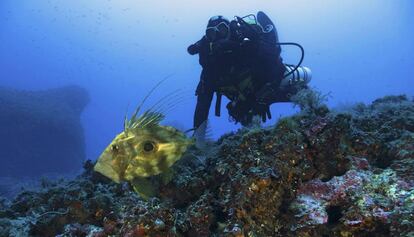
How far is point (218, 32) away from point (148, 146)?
3509 millimetres

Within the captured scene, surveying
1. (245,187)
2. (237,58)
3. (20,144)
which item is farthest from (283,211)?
(20,144)

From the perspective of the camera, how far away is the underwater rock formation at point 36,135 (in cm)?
2786

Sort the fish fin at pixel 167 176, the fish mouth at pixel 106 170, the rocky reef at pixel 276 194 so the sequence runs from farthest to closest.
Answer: the fish fin at pixel 167 176 < the fish mouth at pixel 106 170 < the rocky reef at pixel 276 194

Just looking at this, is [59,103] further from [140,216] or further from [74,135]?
[140,216]

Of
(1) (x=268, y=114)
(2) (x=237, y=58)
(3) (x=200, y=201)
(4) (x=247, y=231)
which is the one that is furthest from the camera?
(1) (x=268, y=114)

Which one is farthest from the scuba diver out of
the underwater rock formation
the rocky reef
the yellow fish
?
the underwater rock formation

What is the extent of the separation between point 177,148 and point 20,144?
30.5 meters

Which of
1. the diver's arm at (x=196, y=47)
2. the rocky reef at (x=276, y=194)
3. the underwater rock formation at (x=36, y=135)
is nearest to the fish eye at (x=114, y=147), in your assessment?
the rocky reef at (x=276, y=194)

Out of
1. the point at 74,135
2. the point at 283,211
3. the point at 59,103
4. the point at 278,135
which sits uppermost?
the point at 59,103

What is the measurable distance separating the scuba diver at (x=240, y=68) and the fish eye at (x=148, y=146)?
300 cm

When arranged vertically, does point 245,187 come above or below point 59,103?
below

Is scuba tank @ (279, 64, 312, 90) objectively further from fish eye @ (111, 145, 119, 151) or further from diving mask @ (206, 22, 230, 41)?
fish eye @ (111, 145, 119, 151)

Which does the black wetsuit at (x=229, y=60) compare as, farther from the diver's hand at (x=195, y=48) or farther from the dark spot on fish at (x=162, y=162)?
the dark spot on fish at (x=162, y=162)

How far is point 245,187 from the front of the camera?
247cm
